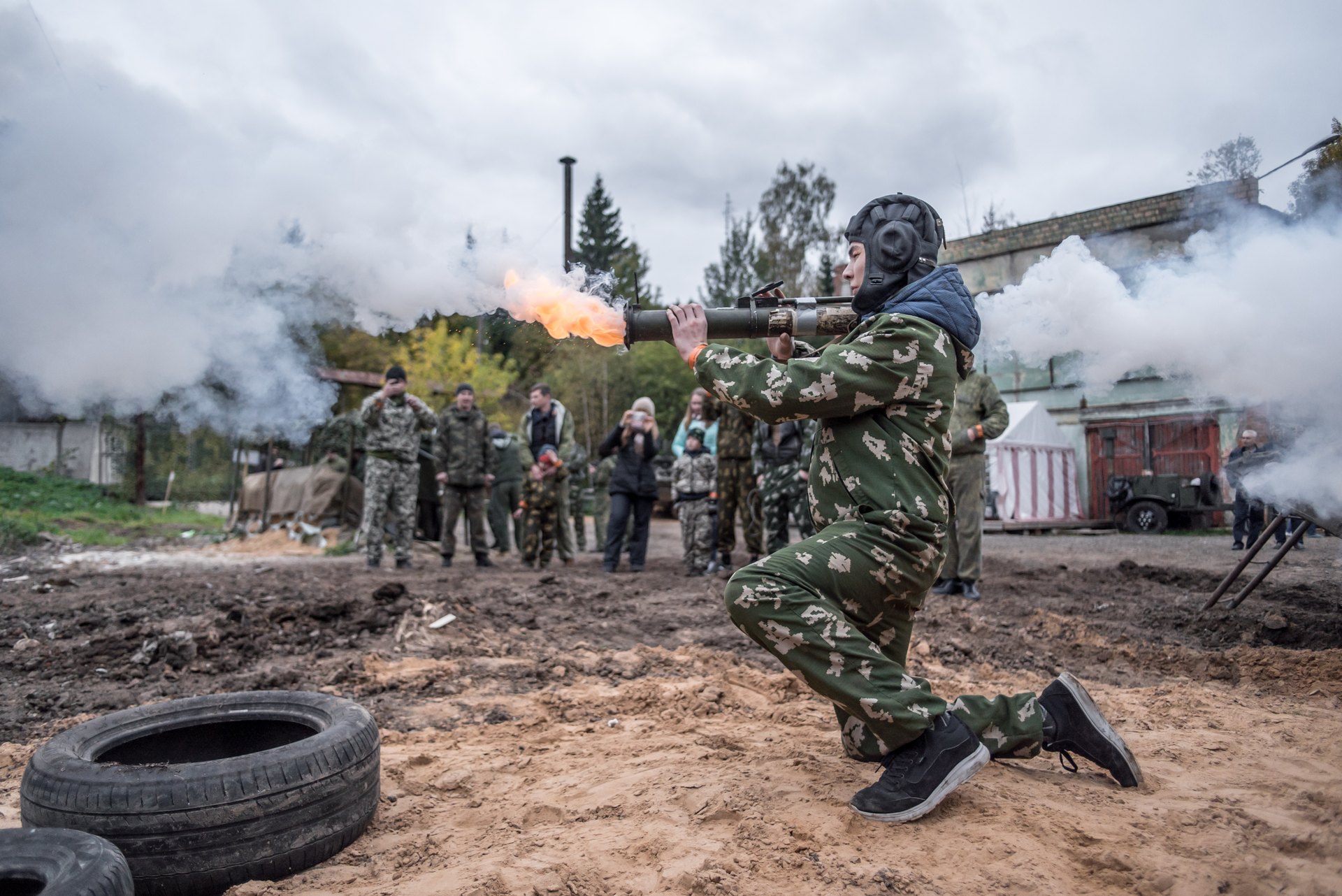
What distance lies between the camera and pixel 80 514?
1599 centimetres

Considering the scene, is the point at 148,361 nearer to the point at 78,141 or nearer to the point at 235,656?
the point at 78,141

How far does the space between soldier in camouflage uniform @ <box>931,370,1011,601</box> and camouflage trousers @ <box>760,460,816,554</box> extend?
1976 mm

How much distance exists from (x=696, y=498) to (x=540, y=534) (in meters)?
2.07

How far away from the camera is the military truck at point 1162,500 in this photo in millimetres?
15570

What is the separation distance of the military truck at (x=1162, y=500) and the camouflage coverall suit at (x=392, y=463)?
13.1 meters

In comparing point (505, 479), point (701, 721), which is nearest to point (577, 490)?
point (505, 479)

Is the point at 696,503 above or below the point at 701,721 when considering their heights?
above

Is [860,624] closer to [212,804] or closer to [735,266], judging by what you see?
[212,804]

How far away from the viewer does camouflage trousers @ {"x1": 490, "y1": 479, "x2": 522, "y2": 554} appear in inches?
443

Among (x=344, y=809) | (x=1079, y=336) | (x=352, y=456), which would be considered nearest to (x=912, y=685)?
(x=344, y=809)

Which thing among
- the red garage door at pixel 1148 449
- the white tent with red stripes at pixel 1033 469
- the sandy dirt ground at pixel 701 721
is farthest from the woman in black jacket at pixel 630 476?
the red garage door at pixel 1148 449

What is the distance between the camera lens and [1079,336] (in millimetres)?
6090

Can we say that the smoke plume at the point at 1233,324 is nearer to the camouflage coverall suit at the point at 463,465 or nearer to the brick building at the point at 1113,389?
the brick building at the point at 1113,389

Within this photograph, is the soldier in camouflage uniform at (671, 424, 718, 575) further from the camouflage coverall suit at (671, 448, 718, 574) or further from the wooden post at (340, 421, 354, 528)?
the wooden post at (340, 421, 354, 528)
